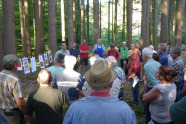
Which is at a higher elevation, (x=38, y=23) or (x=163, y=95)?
(x=38, y=23)

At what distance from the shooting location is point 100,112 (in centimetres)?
176

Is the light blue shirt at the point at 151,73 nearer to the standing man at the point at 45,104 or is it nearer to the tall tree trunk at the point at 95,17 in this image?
the standing man at the point at 45,104

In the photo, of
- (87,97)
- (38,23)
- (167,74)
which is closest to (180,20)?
(38,23)

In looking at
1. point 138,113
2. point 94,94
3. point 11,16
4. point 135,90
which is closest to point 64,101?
point 94,94

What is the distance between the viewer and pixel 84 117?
5.84 ft

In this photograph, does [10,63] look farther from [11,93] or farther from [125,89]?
[125,89]

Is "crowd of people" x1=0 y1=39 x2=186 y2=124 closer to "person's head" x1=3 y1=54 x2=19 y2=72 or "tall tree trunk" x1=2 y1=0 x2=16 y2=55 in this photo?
"person's head" x1=3 y1=54 x2=19 y2=72

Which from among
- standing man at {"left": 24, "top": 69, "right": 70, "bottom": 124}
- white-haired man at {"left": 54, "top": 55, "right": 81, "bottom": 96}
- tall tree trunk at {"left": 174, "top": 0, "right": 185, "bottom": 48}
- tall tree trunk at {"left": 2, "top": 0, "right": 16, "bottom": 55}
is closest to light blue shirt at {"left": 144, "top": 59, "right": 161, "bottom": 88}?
white-haired man at {"left": 54, "top": 55, "right": 81, "bottom": 96}

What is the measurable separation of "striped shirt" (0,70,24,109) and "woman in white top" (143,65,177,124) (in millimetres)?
2354

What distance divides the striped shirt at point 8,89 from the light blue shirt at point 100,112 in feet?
5.60

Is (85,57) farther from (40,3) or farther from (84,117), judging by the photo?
(40,3)

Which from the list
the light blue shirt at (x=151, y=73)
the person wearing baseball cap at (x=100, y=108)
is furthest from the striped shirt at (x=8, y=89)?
the light blue shirt at (x=151, y=73)

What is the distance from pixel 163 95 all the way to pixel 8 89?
9.07 feet

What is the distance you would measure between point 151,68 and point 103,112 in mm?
3302
